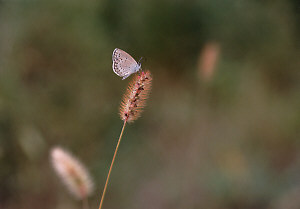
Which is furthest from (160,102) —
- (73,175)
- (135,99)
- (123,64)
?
(135,99)

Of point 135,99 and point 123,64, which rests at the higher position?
point 123,64

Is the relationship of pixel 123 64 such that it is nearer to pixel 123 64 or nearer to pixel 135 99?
pixel 123 64

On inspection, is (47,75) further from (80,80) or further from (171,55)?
(171,55)

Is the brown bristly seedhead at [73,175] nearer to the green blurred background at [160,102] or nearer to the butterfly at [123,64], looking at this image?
the butterfly at [123,64]

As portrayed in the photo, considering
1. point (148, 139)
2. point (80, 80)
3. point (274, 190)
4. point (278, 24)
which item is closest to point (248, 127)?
point (274, 190)

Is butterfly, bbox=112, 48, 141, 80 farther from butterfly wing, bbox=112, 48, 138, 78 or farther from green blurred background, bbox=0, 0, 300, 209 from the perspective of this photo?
green blurred background, bbox=0, 0, 300, 209

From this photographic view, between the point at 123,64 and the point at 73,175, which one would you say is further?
the point at 123,64
